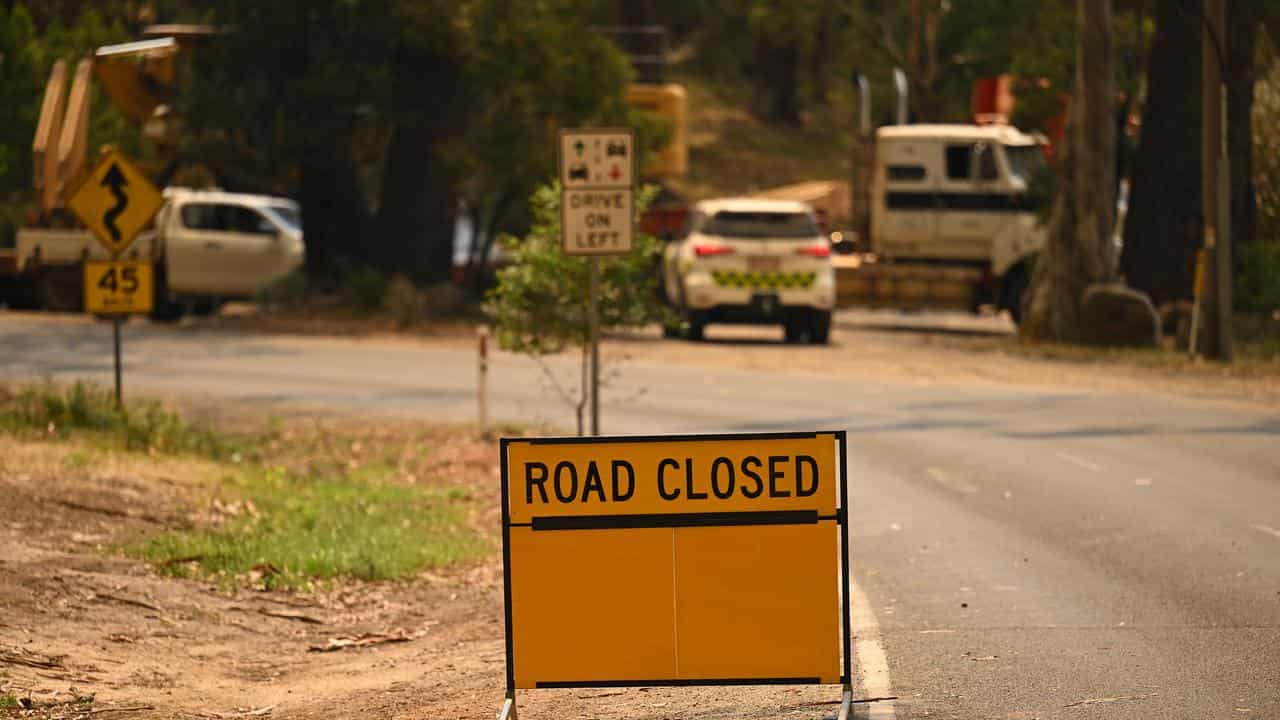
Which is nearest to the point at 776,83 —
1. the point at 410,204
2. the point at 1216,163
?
the point at 410,204

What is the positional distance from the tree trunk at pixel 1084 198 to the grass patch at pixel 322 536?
16313mm

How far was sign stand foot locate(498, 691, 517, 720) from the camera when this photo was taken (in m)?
8.30

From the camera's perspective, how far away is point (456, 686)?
1017 centimetres

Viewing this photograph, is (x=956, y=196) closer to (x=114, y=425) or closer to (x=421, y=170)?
(x=421, y=170)

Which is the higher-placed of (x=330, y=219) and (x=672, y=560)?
(x=330, y=219)

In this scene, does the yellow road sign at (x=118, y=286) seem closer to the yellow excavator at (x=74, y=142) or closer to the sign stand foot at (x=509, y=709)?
the sign stand foot at (x=509, y=709)

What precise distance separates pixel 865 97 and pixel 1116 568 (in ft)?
90.7

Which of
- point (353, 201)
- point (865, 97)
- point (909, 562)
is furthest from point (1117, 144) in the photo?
point (909, 562)

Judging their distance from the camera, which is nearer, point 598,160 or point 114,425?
point 598,160

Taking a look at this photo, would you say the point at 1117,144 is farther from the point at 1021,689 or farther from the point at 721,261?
the point at 1021,689

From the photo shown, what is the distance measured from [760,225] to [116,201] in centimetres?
1253

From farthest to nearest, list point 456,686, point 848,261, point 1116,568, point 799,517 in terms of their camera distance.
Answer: point 848,261
point 1116,568
point 456,686
point 799,517

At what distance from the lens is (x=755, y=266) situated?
32.3 metres

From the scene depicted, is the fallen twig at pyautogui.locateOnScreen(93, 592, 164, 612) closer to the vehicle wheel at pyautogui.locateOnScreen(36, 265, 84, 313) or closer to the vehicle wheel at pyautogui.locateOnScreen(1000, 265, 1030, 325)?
the vehicle wheel at pyautogui.locateOnScreen(1000, 265, 1030, 325)
